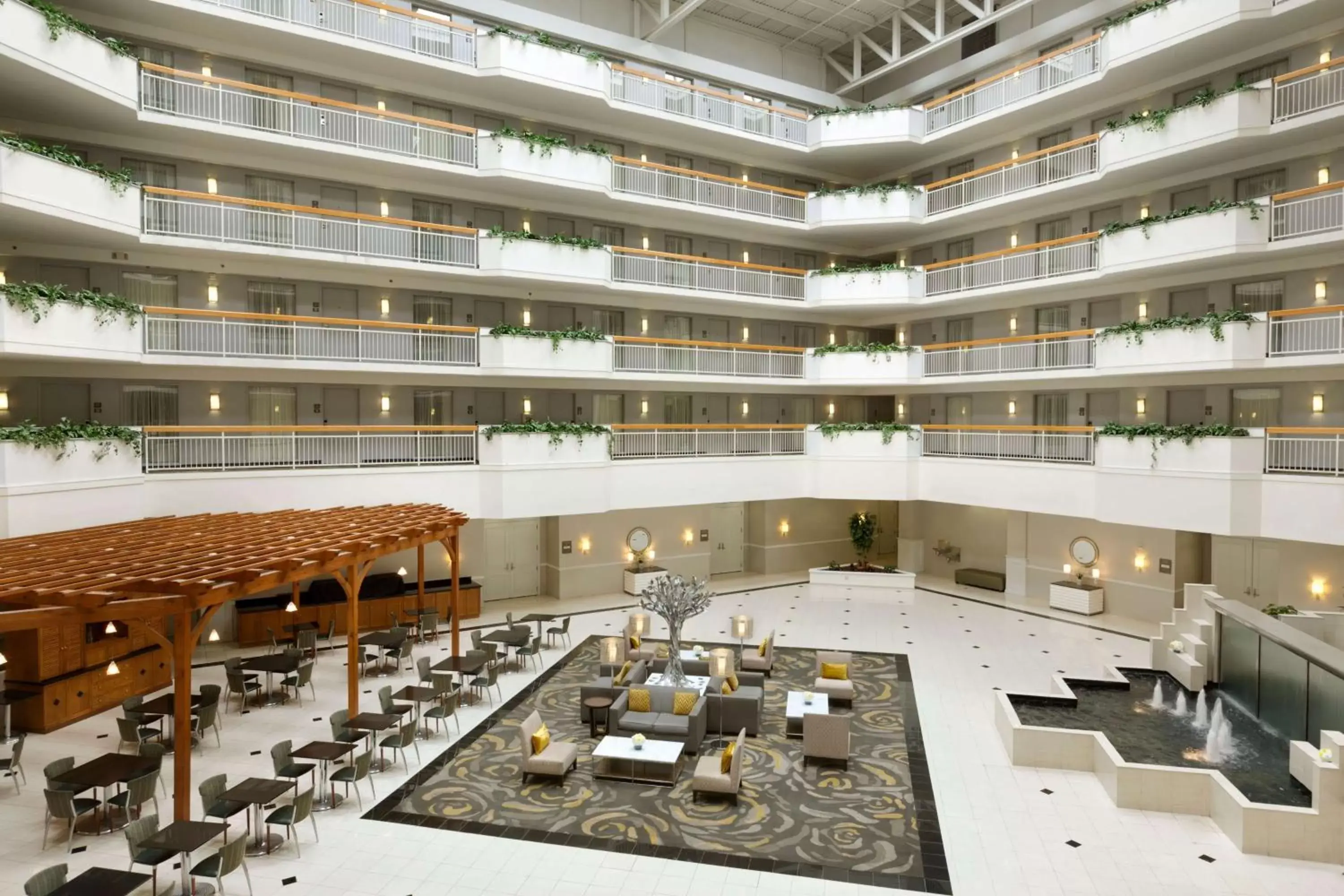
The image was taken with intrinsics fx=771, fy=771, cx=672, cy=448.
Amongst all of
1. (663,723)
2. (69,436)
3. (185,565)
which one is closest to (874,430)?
(663,723)

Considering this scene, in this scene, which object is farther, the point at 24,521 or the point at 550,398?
the point at 550,398

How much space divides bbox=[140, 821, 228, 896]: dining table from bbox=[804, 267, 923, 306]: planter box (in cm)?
2244

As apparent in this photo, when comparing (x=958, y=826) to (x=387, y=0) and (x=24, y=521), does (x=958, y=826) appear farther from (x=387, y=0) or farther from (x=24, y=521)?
(x=387, y=0)

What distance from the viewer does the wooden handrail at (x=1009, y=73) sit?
21.7 meters

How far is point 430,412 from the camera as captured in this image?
2284cm

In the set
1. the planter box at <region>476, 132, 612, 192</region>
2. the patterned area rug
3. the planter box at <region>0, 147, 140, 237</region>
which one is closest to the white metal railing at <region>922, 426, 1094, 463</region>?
the patterned area rug

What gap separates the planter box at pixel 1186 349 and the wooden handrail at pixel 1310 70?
559 centimetres

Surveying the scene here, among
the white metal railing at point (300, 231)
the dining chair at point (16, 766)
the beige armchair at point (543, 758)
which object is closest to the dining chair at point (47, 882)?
the dining chair at point (16, 766)

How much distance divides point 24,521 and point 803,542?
23465mm

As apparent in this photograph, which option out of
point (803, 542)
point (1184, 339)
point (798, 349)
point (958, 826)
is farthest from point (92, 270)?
point (1184, 339)

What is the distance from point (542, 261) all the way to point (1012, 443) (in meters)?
14.9

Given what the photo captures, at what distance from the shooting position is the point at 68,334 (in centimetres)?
1544

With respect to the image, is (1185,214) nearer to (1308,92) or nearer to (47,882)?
(1308,92)

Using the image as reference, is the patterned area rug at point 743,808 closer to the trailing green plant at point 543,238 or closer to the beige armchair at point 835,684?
the beige armchair at point 835,684
